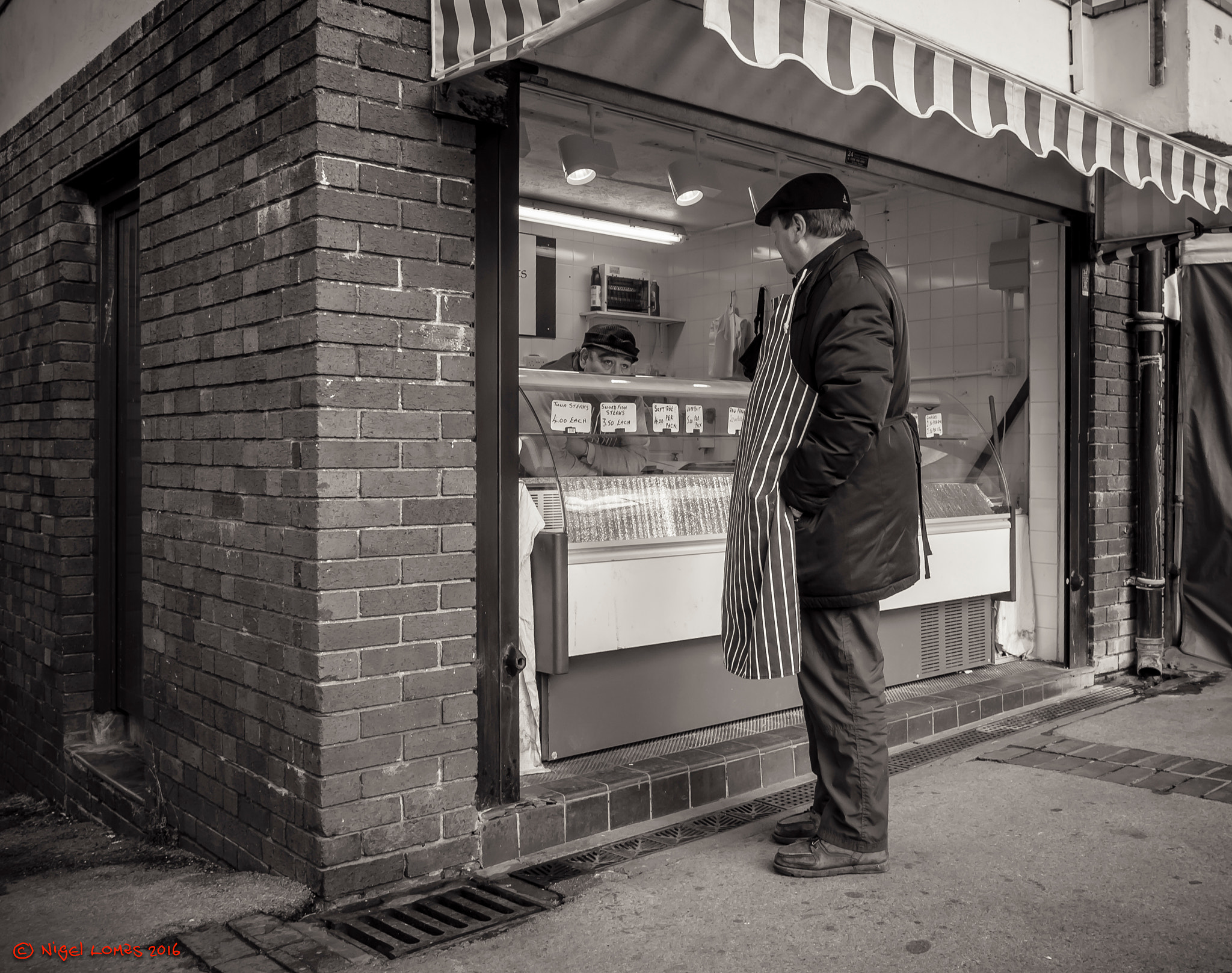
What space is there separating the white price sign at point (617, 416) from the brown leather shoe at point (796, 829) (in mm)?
1712

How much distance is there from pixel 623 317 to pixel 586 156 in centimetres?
339

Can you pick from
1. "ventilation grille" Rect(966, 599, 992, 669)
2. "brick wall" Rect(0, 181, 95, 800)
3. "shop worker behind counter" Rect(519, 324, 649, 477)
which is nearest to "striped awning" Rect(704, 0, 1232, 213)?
"shop worker behind counter" Rect(519, 324, 649, 477)

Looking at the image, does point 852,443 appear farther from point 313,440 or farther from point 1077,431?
point 1077,431

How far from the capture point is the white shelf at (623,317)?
8.17m

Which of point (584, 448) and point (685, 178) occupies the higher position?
point (685, 178)

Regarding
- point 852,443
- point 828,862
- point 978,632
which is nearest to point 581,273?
point 978,632

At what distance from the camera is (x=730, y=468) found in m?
4.72

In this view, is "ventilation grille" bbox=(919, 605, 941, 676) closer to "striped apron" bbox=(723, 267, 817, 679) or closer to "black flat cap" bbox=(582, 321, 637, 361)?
"black flat cap" bbox=(582, 321, 637, 361)

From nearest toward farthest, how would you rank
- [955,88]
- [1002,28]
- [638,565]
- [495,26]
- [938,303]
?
[495,26], [955,88], [638,565], [1002,28], [938,303]

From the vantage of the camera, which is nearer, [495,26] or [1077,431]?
[495,26]

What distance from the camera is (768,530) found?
3.12 m

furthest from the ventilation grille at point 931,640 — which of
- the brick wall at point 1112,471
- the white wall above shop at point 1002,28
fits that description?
the white wall above shop at point 1002,28

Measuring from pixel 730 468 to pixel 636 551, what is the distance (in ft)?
2.74

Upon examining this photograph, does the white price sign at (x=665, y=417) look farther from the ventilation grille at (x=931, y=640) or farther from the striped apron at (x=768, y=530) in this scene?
the ventilation grille at (x=931, y=640)
